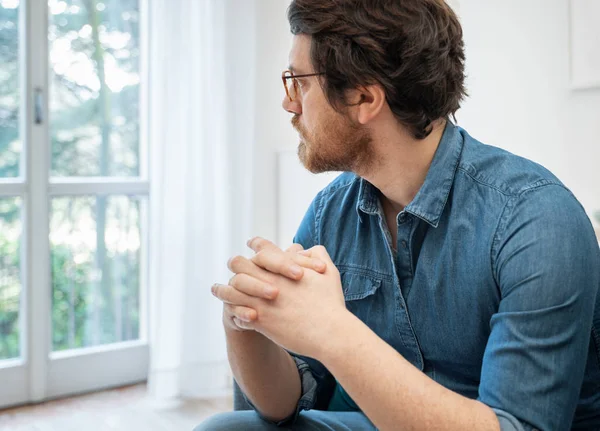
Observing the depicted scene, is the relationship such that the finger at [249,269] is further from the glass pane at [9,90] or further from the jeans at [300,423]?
the glass pane at [9,90]

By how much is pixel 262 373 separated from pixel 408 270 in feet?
1.00

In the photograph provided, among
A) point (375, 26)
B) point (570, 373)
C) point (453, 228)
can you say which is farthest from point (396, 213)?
point (570, 373)

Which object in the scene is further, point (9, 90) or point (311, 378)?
point (9, 90)

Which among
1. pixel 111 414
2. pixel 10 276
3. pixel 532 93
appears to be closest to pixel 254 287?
pixel 532 93

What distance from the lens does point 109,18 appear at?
301 centimetres

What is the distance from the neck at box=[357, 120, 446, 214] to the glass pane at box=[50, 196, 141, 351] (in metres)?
2.07

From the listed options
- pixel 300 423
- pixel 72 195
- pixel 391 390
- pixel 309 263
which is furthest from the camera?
pixel 72 195

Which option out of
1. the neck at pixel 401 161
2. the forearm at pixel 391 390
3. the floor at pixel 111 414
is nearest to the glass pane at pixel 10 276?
the floor at pixel 111 414

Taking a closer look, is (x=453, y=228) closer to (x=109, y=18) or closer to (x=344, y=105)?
(x=344, y=105)

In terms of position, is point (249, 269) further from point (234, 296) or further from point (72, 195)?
point (72, 195)

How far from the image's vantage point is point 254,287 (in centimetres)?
97

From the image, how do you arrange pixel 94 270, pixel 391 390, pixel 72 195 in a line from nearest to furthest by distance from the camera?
pixel 391 390, pixel 72 195, pixel 94 270

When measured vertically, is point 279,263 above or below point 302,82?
below

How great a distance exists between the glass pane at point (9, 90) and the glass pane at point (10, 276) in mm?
161
